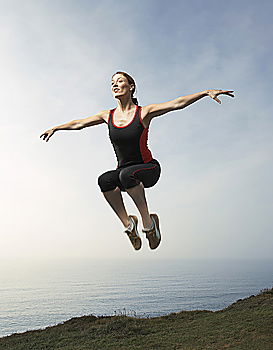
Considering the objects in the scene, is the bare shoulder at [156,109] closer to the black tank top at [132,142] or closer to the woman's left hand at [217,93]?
the black tank top at [132,142]

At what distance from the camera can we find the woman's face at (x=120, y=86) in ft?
15.0

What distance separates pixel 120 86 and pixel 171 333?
3194 centimetres

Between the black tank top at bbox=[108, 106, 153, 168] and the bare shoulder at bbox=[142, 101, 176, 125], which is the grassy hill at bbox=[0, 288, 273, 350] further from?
the bare shoulder at bbox=[142, 101, 176, 125]

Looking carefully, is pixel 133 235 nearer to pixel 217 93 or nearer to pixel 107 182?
pixel 107 182

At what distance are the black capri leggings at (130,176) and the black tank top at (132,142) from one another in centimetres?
10

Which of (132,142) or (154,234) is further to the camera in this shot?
(154,234)

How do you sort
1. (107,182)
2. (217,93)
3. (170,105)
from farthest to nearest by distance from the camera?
(107,182)
(170,105)
(217,93)

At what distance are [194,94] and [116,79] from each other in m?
0.99

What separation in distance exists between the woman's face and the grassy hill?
25046mm

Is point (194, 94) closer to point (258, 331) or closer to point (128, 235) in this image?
point (128, 235)

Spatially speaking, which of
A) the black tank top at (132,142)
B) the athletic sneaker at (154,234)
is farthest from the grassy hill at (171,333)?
the black tank top at (132,142)

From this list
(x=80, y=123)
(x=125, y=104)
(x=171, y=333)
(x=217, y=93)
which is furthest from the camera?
(x=171, y=333)

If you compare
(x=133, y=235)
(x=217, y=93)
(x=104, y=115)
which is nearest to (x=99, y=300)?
(x=133, y=235)

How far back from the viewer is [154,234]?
473 centimetres
